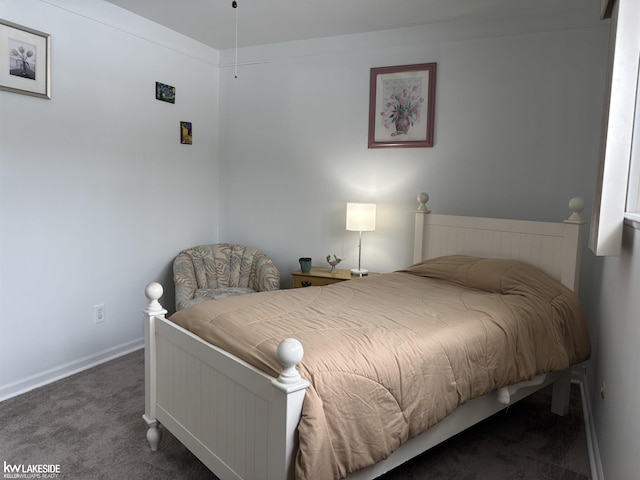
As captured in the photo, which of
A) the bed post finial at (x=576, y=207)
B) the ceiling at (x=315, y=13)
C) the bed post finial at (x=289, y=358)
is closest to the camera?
the bed post finial at (x=289, y=358)

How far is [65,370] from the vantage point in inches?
123

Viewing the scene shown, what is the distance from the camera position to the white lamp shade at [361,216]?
11.6 feet

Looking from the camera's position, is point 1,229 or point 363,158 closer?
point 1,229

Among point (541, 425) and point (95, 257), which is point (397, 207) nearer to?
point (541, 425)

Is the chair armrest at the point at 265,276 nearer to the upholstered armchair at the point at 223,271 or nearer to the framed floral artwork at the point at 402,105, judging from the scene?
the upholstered armchair at the point at 223,271

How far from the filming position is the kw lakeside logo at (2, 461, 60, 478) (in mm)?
2062

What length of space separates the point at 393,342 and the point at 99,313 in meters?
2.40

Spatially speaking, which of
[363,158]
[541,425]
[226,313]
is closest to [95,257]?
[226,313]

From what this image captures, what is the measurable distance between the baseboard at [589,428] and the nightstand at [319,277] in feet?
5.42

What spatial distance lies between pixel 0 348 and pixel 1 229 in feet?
2.26

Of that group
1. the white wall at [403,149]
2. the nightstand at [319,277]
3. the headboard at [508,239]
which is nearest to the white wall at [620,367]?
the headboard at [508,239]

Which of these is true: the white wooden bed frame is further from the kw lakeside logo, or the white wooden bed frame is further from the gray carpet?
the kw lakeside logo

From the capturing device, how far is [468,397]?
1.96 metres

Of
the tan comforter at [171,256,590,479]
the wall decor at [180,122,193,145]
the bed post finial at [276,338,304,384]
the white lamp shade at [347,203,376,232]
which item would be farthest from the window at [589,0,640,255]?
the wall decor at [180,122,193,145]
